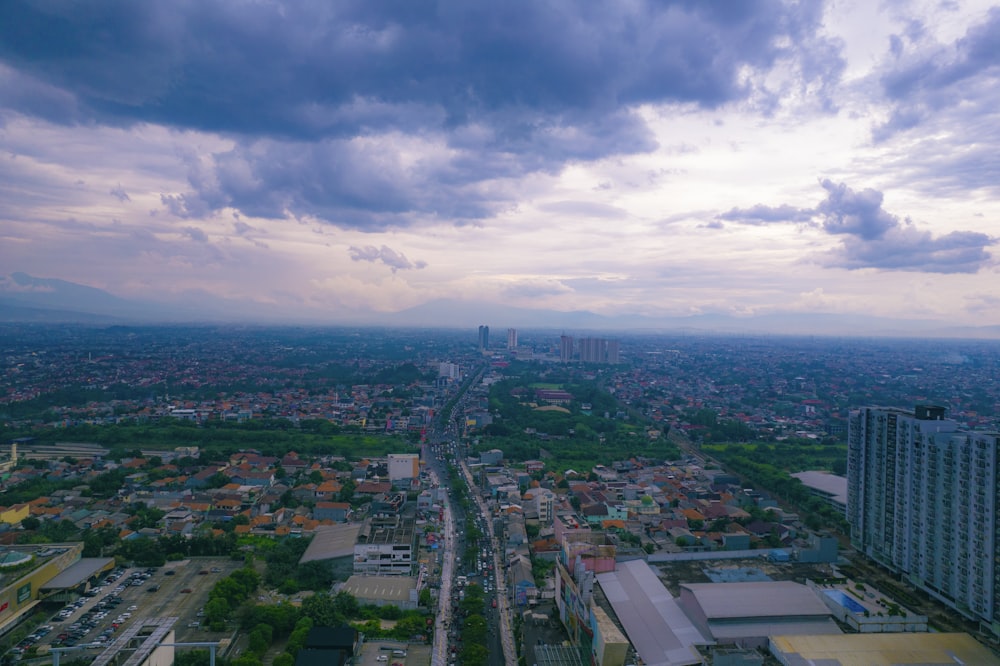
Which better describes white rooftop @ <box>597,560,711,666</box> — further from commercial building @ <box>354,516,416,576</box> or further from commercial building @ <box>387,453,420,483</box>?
commercial building @ <box>387,453,420,483</box>

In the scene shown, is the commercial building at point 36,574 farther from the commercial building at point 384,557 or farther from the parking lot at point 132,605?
the commercial building at point 384,557

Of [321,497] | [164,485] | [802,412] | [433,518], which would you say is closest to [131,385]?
[164,485]

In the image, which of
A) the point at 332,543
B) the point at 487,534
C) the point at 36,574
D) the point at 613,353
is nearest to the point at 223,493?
the point at 332,543

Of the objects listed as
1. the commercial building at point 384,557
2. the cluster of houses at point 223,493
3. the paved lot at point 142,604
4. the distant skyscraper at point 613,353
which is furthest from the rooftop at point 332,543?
the distant skyscraper at point 613,353

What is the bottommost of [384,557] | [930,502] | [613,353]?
[384,557]

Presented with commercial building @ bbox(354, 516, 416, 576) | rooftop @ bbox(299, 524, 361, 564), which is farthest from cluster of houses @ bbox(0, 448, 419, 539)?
commercial building @ bbox(354, 516, 416, 576)

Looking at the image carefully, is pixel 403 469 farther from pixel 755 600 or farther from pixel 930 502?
pixel 930 502
